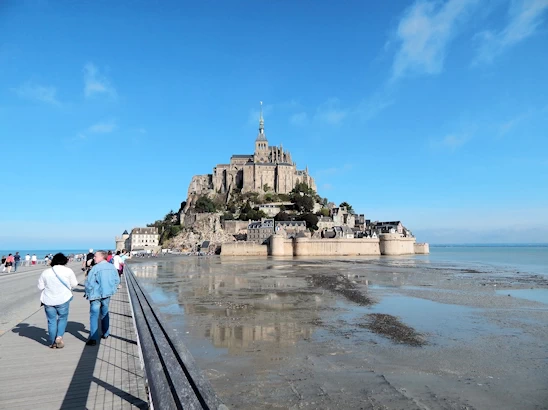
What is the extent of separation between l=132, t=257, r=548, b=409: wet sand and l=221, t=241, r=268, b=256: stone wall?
4329 centimetres

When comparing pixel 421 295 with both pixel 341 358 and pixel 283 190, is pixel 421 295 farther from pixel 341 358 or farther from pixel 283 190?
pixel 283 190

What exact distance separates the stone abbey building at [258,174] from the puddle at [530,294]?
194 feet

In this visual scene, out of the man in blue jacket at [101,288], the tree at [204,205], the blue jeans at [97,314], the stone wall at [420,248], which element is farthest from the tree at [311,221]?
the blue jeans at [97,314]

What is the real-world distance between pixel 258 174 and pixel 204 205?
1224 centimetres

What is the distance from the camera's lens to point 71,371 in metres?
4.53

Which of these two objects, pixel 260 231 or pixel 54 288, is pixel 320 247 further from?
pixel 54 288

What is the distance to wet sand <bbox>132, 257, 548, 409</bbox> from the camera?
5621mm

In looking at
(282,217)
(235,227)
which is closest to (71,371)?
(282,217)

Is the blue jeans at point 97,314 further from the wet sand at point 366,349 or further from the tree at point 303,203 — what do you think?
the tree at point 303,203

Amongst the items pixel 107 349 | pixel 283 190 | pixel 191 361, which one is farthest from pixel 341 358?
pixel 283 190

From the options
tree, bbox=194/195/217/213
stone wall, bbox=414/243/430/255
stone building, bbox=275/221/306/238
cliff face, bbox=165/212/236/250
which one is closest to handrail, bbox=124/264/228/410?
stone building, bbox=275/221/306/238

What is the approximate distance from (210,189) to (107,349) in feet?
252

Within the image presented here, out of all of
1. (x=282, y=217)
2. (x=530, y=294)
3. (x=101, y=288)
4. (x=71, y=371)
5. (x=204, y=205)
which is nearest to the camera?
(x=71, y=371)

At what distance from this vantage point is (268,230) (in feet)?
201
